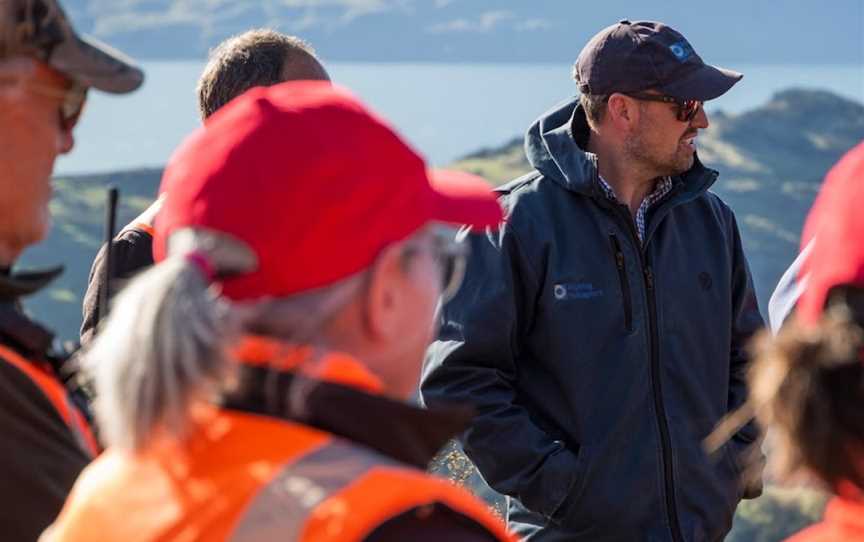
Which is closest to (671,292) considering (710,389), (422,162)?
(710,389)

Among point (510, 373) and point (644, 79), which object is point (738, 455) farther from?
point (644, 79)

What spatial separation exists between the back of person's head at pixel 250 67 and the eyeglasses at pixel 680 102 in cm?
100

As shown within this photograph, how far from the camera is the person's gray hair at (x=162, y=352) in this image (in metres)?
1.77

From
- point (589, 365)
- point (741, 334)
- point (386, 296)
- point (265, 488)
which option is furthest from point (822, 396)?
point (741, 334)

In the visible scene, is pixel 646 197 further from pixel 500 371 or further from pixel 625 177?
pixel 500 371

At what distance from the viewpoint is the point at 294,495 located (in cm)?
170

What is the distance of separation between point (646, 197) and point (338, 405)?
278cm

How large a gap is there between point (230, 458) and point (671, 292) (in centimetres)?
268

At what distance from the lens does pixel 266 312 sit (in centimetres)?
188

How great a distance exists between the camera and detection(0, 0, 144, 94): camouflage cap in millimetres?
2523

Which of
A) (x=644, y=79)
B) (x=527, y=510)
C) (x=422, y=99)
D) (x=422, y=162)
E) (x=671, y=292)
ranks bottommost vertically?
(x=422, y=99)

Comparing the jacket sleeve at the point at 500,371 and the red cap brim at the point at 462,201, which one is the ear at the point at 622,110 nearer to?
the jacket sleeve at the point at 500,371

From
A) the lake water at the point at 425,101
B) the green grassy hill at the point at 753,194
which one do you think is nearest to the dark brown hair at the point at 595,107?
the green grassy hill at the point at 753,194

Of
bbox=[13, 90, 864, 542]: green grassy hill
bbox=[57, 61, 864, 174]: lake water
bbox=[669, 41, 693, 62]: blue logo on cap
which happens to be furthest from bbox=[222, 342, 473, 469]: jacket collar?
bbox=[57, 61, 864, 174]: lake water
